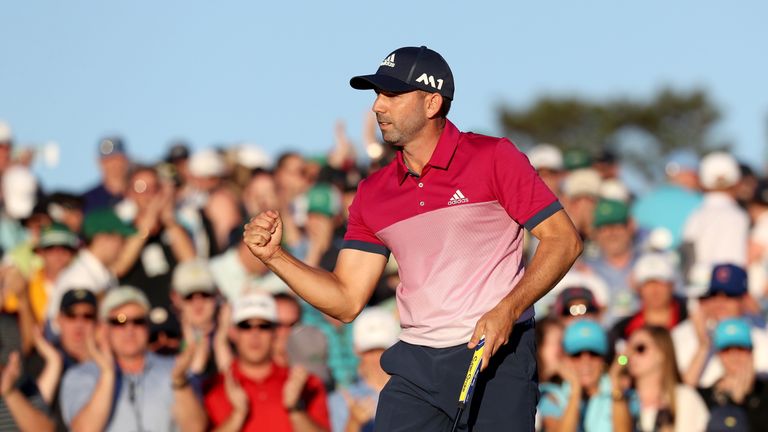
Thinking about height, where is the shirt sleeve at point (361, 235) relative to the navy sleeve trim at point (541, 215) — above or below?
below

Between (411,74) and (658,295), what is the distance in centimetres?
600

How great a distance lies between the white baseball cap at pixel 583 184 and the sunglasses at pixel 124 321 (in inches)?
201

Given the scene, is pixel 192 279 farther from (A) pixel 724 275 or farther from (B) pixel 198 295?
(A) pixel 724 275

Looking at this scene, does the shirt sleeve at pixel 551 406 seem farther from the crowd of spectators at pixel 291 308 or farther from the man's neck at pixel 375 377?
the man's neck at pixel 375 377

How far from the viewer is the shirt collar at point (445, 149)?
7.56 metres

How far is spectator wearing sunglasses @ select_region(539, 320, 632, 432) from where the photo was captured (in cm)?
1091

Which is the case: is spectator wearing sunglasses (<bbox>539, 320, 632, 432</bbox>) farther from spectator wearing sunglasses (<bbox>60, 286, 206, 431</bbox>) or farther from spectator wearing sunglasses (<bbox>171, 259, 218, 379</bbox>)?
spectator wearing sunglasses (<bbox>171, 259, 218, 379</bbox>)

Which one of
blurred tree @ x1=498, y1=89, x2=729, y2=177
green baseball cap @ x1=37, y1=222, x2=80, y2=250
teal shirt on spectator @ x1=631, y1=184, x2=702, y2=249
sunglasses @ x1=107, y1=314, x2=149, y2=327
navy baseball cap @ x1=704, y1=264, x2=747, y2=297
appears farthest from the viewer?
blurred tree @ x1=498, y1=89, x2=729, y2=177

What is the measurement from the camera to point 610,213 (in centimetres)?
1408

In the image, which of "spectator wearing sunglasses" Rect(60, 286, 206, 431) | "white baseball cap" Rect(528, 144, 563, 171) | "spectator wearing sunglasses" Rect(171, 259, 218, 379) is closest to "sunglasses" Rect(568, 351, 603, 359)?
"spectator wearing sunglasses" Rect(60, 286, 206, 431)

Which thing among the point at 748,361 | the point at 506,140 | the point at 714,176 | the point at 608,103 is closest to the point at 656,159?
the point at 608,103

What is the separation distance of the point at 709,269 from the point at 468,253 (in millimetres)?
6614

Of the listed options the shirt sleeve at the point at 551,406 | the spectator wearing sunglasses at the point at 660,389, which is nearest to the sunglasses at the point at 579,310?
the spectator wearing sunglasses at the point at 660,389

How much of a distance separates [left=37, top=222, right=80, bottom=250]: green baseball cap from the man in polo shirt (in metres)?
6.42
